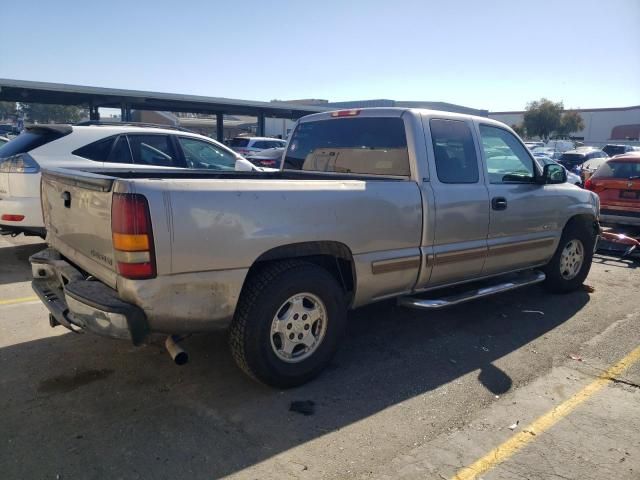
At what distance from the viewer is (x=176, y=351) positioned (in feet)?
10.1

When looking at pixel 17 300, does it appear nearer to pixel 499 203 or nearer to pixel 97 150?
pixel 97 150

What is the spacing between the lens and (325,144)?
4.84 m

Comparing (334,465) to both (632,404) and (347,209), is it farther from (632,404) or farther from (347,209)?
(632,404)

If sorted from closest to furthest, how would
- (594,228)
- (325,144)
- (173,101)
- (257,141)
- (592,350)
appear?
(592,350) < (325,144) < (594,228) < (257,141) < (173,101)

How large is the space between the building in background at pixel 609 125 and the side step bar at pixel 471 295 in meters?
68.6

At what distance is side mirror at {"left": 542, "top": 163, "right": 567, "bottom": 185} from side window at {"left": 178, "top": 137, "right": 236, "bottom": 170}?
435 cm

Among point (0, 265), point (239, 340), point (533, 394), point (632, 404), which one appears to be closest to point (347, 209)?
point (239, 340)

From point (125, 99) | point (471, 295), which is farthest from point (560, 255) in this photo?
point (125, 99)

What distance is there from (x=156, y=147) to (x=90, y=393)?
4357mm

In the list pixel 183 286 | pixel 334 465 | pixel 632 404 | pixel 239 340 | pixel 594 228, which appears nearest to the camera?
pixel 334 465

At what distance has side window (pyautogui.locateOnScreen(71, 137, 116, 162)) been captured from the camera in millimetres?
6367

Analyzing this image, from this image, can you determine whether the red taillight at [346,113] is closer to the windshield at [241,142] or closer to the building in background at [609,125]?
the windshield at [241,142]

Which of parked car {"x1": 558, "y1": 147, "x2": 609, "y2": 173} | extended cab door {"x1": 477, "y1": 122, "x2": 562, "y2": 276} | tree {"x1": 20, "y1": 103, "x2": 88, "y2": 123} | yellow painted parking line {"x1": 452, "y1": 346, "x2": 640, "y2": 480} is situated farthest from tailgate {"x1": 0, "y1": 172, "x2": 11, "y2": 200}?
tree {"x1": 20, "y1": 103, "x2": 88, "y2": 123}

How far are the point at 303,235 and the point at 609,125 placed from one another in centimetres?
7945
